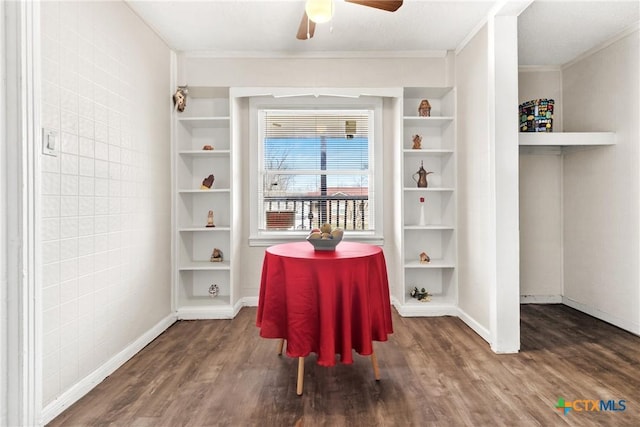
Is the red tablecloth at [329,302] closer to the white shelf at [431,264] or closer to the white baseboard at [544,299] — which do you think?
the white shelf at [431,264]

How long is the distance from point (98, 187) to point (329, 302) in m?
1.62

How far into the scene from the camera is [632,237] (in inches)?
122

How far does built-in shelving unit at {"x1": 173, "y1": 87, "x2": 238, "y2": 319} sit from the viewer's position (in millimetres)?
3689

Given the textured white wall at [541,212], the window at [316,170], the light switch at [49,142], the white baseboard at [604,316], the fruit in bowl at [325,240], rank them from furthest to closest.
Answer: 1. the window at [316,170]
2. the textured white wall at [541,212]
3. the white baseboard at [604,316]
4. the fruit in bowl at [325,240]
5. the light switch at [49,142]

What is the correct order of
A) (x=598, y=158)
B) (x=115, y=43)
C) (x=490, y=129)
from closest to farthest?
1. (x=115, y=43)
2. (x=490, y=129)
3. (x=598, y=158)

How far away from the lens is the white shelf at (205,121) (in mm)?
3574

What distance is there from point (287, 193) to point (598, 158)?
120 inches

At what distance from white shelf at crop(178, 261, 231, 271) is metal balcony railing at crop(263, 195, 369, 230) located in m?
0.67

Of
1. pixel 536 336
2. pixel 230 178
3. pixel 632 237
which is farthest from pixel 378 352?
pixel 632 237

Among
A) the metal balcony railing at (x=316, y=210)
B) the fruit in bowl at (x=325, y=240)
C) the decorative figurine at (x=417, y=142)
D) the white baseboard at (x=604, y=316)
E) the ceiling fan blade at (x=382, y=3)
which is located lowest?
the white baseboard at (x=604, y=316)

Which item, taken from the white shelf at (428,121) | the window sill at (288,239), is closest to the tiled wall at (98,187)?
the window sill at (288,239)

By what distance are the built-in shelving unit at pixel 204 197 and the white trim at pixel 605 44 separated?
3.56 metres

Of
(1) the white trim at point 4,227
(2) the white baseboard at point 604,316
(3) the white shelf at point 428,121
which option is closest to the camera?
(1) the white trim at point 4,227

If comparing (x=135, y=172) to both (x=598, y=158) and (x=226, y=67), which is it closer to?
(x=226, y=67)
